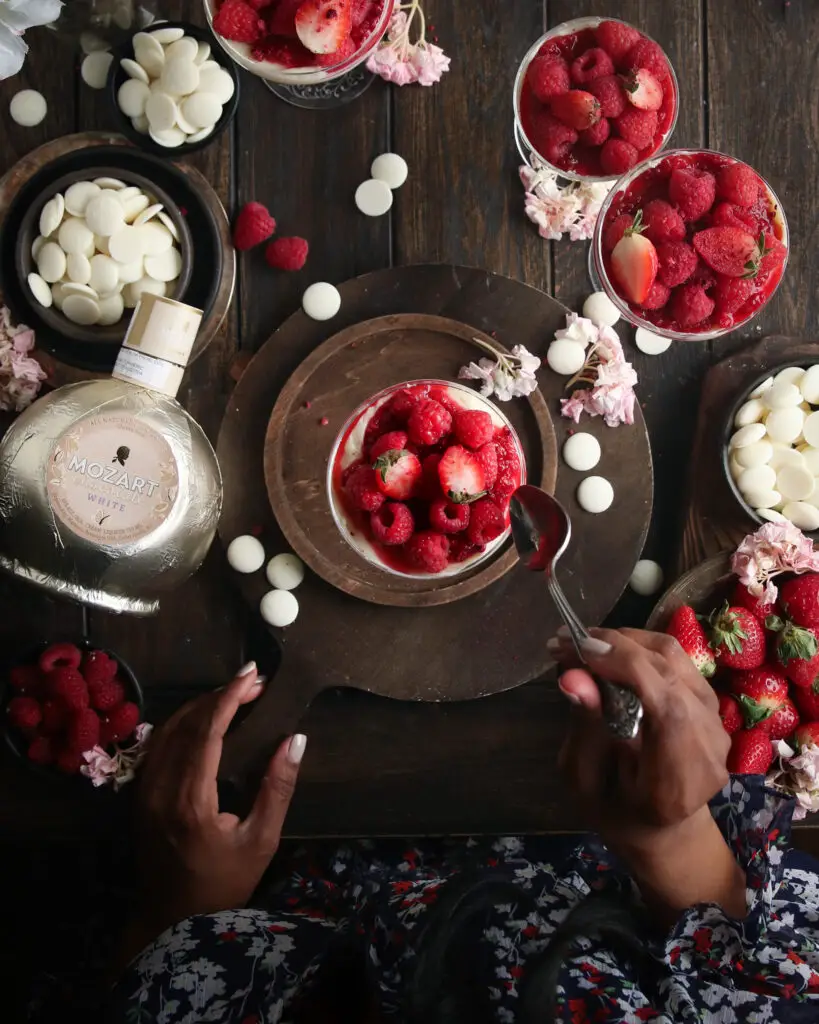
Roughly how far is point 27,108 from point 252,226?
1.22ft

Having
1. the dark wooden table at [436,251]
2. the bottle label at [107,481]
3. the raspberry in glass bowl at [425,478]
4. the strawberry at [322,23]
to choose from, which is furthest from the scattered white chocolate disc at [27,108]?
the raspberry in glass bowl at [425,478]

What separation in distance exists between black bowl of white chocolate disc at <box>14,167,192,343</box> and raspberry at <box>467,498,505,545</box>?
0.52m

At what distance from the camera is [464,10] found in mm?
1329

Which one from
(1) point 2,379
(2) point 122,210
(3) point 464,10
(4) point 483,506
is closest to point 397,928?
(4) point 483,506

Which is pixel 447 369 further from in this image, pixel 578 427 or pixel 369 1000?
pixel 369 1000

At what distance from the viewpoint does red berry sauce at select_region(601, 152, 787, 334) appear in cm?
118

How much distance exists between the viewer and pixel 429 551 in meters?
1.13

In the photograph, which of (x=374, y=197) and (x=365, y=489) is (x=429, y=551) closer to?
(x=365, y=489)

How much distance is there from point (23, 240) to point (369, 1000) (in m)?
1.10

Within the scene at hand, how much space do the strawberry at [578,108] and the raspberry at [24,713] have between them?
1063 millimetres

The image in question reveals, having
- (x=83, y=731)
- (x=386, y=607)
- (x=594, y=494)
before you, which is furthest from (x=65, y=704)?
(x=594, y=494)

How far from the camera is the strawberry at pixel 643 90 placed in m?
1.17

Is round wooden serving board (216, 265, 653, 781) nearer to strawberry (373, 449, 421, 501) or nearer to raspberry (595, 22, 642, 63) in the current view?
strawberry (373, 449, 421, 501)

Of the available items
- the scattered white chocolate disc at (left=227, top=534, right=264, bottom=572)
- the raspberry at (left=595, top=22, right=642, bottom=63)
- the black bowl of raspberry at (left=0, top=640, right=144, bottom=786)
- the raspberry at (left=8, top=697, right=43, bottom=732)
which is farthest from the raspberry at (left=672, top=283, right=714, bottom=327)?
the raspberry at (left=8, top=697, right=43, bottom=732)
